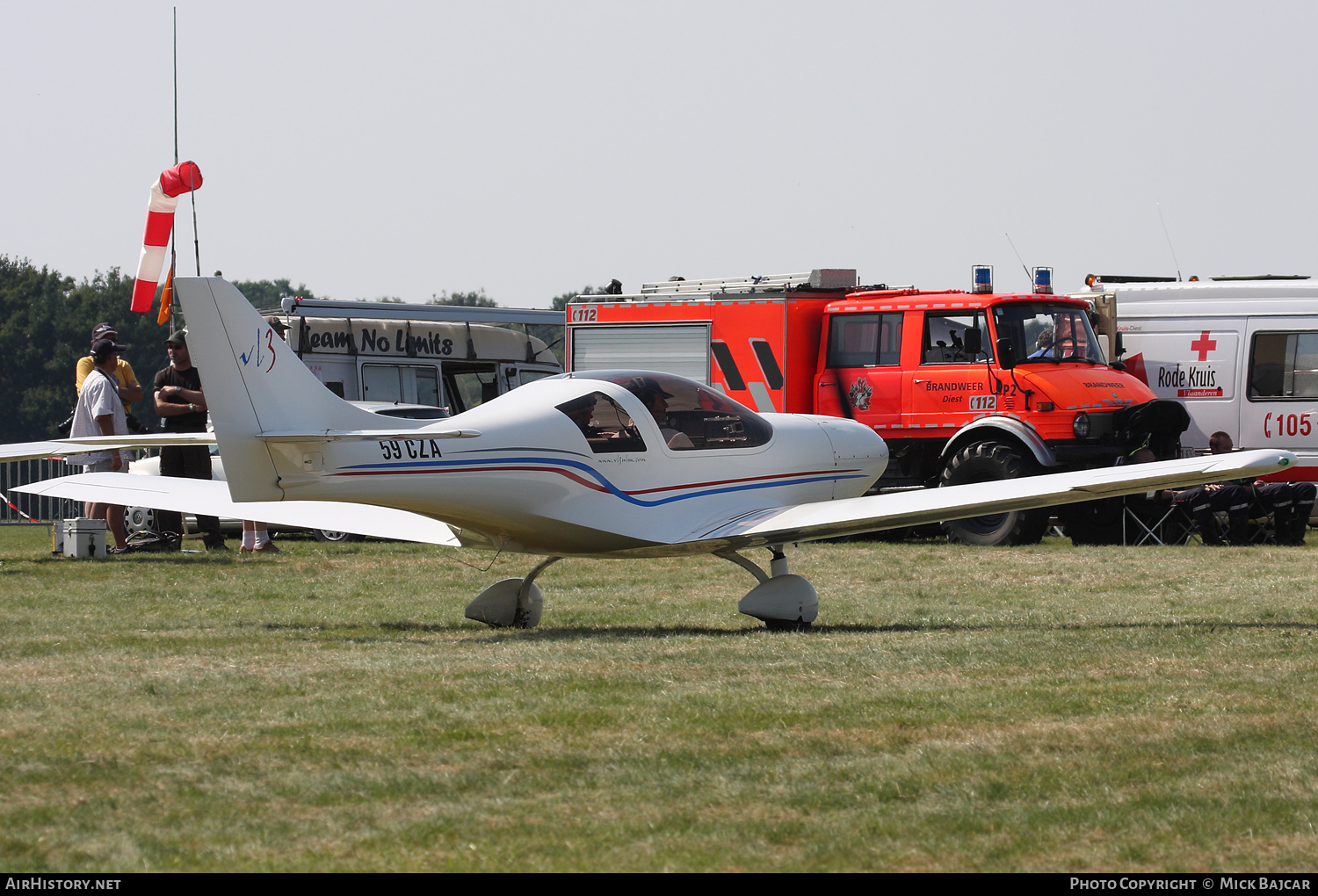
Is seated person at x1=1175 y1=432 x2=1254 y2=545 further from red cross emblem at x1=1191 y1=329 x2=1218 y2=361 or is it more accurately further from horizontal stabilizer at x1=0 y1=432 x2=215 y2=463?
horizontal stabilizer at x1=0 y1=432 x2=215 y2=463

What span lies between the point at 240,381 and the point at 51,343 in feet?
249

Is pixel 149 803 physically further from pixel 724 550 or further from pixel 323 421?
pixel 724 550

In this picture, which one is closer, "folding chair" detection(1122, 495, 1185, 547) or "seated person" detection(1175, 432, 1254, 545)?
"seated person" detection(1175, 432, 1254, 545)

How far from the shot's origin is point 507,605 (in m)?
9.98

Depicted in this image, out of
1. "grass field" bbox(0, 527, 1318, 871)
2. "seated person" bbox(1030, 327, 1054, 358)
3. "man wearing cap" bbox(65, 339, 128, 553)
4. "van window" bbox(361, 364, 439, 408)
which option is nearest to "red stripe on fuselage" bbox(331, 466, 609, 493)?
"grass field" bbox(0, 527, 1318, 871)

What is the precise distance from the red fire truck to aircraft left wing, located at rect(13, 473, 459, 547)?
8.33 metres

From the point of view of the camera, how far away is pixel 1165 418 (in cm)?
1648

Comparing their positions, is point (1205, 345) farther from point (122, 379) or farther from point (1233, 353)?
point (122, 379)

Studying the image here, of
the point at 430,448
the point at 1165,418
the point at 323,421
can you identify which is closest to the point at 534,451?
the point at 430,448

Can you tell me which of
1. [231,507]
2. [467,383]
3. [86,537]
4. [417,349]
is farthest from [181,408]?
[467,383]

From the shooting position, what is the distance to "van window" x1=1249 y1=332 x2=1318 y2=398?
680 inches

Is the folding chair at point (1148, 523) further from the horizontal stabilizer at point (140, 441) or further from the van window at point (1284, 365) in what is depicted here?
the horizontal stabilizer at point (140, 441)

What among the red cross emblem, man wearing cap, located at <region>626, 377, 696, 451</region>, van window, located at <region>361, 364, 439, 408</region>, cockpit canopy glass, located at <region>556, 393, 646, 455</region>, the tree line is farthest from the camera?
the tree line

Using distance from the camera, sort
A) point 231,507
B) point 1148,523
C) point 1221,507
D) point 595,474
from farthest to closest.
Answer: point 1148,523 → point 1221,507 → point 231,507 → point 595,474
